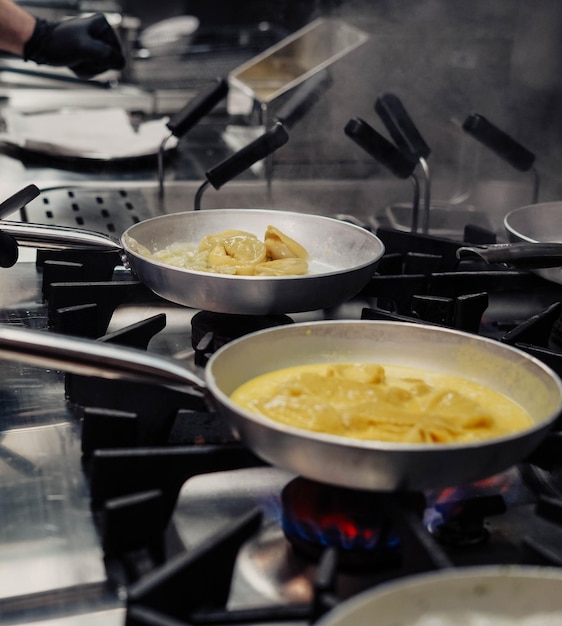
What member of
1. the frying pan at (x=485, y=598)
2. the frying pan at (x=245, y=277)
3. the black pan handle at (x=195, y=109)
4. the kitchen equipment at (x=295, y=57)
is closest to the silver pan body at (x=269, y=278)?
the frying pan at (x=245, y=277)

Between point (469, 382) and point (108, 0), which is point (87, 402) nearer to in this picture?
point (469, 382)

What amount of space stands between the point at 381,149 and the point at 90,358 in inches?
34.8

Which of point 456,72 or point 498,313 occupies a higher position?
point 456,72

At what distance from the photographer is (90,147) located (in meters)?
1.95

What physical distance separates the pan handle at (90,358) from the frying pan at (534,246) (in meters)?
0.46

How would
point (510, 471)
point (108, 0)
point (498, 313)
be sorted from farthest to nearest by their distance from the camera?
point (108, 0) < point (498, 313) < point (510, 471)

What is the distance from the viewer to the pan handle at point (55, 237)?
1.09 metres

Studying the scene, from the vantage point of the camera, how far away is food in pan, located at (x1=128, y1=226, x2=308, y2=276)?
1.07 meters

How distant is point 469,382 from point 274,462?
0.26 metres

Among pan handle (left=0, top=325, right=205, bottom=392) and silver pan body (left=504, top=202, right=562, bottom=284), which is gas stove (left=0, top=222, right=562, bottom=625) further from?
silver pan body (left=504, top=202, right=562, bottom=284)

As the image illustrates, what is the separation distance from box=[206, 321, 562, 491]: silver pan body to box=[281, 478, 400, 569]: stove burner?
0.05m

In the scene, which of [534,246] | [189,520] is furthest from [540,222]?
[189,520]

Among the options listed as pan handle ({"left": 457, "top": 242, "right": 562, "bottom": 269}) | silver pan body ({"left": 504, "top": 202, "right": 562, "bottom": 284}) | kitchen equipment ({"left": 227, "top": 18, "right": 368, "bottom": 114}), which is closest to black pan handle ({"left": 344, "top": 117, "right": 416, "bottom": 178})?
silver pan body ({"left": 504, "top": 202, "right": 562, "bottom": 284})

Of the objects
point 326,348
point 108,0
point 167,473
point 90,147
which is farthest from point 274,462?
point 108,0
